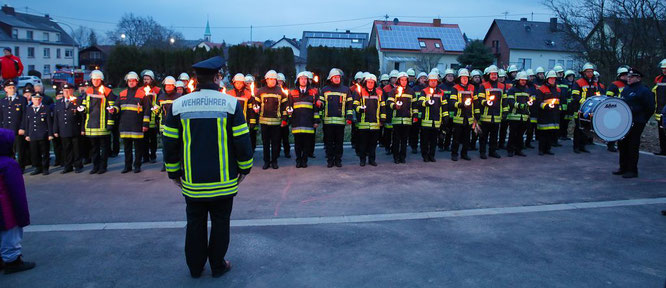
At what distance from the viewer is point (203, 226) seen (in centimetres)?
502

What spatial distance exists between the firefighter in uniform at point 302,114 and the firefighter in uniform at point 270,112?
238mm

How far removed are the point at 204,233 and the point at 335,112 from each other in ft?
21.7

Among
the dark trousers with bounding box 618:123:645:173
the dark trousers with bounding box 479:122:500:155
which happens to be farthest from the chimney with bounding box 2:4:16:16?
the dark trousers with bounding box 618:123:645:173

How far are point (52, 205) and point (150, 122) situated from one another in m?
3.70

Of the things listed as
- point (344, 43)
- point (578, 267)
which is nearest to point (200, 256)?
point (578, 267)

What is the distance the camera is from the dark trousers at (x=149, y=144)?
11.8 meters

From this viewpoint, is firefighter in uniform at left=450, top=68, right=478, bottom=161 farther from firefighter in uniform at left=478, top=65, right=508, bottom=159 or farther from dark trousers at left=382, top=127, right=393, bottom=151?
dark trousers at left=382, top=127, right=393, bottom=151

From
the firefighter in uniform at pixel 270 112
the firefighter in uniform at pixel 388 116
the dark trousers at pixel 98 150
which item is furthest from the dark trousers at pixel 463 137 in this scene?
the dark trousers at pixel 98 150

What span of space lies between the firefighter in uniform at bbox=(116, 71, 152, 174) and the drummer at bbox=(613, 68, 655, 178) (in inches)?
387

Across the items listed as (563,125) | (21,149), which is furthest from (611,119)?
(21,149)

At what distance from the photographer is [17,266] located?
527cm

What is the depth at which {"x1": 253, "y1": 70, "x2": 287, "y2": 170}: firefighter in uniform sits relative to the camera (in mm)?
11133

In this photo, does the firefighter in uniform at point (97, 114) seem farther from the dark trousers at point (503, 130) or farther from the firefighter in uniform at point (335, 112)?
the dark trousers at point (503, 130)

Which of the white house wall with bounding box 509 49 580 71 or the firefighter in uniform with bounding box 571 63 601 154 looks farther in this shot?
the white house wall with bounding box 509 49 580 71
